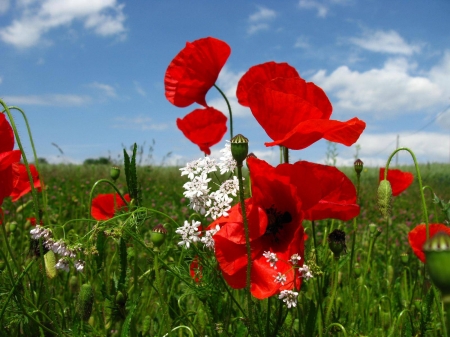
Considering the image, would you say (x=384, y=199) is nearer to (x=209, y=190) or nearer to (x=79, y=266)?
(x=209, y=190)

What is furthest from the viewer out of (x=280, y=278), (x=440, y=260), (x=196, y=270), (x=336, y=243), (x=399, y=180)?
(x=399, y=180)

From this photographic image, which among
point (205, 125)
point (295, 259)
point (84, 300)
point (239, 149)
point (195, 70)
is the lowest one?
point (84, 300)


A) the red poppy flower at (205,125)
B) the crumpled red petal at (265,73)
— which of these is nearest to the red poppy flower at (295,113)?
the crumpled red petal at (265,73)

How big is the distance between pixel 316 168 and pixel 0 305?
1.01 metres

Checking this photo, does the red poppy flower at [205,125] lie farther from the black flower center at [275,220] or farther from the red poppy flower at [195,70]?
the black flower center at [275,220]

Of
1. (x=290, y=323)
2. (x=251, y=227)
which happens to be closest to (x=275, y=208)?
(x=251, y=227)

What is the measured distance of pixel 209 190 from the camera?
1078mm

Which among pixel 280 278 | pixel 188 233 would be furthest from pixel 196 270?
pixel 280 278

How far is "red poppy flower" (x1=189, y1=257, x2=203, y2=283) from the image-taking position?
1.35m

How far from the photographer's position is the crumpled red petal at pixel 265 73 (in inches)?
44.4

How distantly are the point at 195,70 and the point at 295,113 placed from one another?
56 cm

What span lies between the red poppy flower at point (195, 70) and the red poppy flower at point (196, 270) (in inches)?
20.6

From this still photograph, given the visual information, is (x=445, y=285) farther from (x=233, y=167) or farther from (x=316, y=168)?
(x=233, y=167)

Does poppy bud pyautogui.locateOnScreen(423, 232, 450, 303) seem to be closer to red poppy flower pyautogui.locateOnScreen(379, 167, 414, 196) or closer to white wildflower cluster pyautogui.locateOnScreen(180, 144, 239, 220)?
white wildflower cluster pyautogui.locateOnScreen(180, 144, 239, 220)
